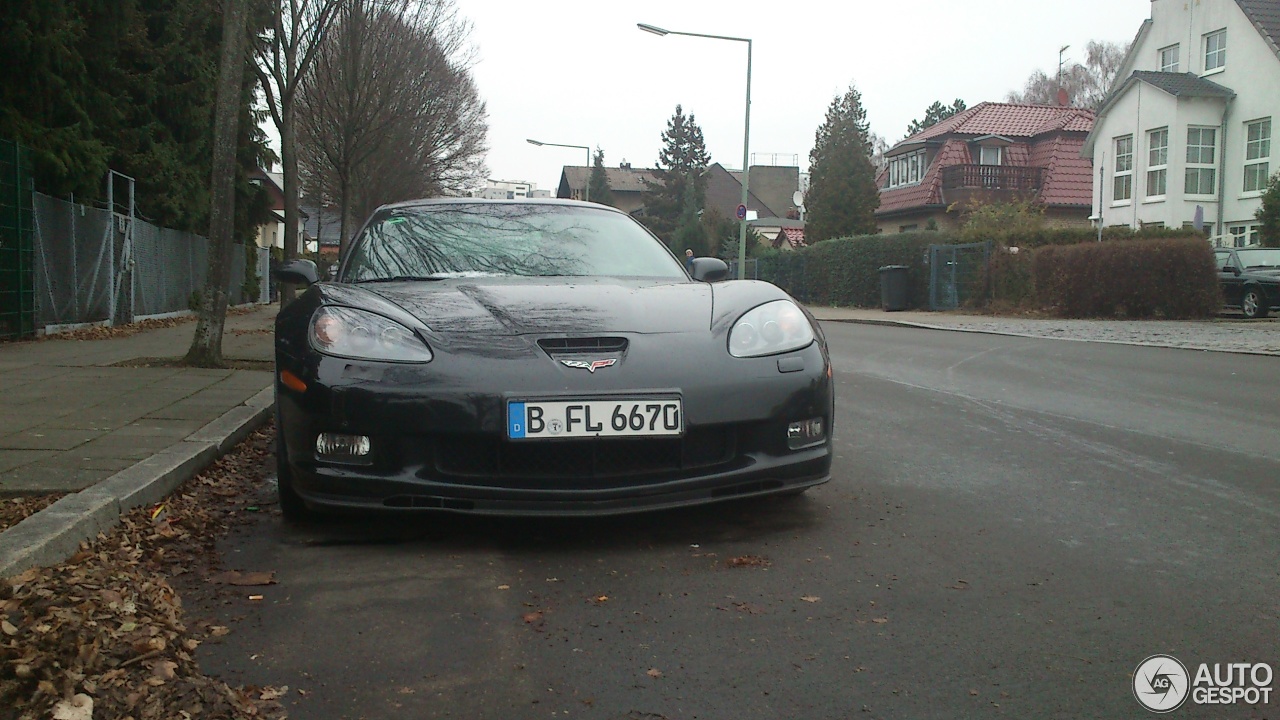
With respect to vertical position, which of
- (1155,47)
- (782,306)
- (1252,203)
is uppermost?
(1155,47)

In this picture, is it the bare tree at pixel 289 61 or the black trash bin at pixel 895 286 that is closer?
the bare tree at pixel 289 61

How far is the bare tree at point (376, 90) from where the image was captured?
24.9m

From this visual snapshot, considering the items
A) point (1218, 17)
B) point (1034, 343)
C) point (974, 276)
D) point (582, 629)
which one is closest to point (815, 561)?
point (582, 629)

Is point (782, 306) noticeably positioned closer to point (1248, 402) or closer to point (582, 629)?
point (582, 629)

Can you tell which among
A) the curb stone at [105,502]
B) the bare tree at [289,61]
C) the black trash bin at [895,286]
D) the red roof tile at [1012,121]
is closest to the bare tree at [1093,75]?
the red roof tile at [1012,121]

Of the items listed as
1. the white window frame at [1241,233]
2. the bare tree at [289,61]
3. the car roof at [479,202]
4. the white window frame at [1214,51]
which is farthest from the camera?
the white window frame at [1214,51]

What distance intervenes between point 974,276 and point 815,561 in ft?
75.4

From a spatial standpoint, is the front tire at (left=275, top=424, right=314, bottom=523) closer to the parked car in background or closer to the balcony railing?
the parked car in background

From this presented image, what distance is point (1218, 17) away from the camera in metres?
36.1

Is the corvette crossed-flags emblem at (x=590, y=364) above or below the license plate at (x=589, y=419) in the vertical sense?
above

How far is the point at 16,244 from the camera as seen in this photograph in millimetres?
11992

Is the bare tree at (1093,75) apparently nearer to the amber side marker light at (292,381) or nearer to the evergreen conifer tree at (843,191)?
the evergreen conifer tree at (843,191)

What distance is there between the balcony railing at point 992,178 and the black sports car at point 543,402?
41.9m

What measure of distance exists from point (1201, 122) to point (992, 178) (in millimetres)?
9743
